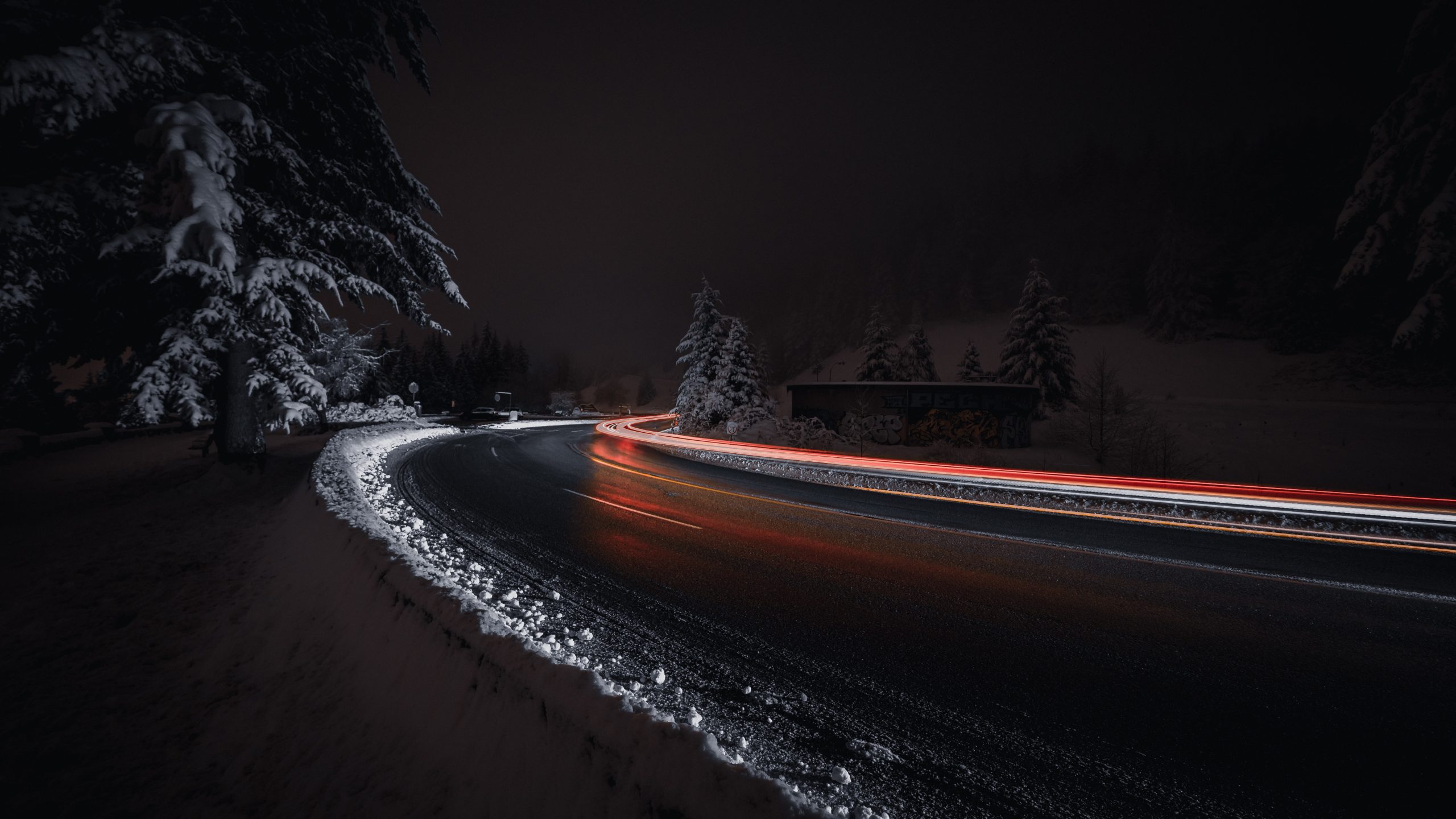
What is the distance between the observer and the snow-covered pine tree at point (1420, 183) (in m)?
9.05

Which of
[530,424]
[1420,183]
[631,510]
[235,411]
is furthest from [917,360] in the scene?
[235,411]

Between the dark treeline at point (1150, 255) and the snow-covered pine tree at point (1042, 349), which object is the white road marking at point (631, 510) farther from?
the dark treeline at point (1150, 255)

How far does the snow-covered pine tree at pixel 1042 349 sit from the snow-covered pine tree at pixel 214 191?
36965 millimetres

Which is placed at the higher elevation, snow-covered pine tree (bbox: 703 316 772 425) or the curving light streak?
snow-covered pine tree (bbox: 703 316 772 425)

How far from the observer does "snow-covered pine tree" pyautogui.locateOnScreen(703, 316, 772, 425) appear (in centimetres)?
3112

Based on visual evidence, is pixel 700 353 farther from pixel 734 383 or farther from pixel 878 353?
pixel 878 353

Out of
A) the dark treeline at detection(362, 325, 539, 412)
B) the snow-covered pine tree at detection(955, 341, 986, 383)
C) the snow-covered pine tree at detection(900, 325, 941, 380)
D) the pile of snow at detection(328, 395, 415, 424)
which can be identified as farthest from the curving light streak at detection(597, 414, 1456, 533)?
A: the dark treeline at detection(362, 325, 539, 412)

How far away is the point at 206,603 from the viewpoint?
5707mm

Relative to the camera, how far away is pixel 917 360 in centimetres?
4719

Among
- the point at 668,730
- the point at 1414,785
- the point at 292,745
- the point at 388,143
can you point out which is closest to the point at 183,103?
the point at 388,143

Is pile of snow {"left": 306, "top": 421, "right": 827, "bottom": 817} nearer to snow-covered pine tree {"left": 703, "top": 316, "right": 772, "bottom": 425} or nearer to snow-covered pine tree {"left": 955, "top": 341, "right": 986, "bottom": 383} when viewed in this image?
snow-covered pine tree {"left": 703, "top": 316, "right": 772, "bottom": 425}

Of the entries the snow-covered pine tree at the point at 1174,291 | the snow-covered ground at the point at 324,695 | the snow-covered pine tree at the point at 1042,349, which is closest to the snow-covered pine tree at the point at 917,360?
the snow-covered pine tree at the point at 1042,349

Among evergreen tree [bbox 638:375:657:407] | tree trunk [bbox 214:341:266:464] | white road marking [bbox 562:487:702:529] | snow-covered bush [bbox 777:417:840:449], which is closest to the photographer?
white road marking [bbox 562:487:702:529]

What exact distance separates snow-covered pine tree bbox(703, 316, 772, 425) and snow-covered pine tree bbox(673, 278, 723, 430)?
0.65 meters
